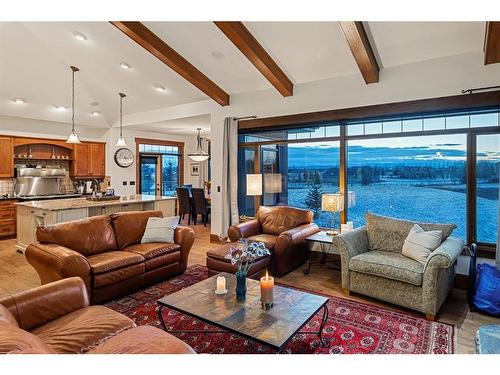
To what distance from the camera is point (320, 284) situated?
151 inches

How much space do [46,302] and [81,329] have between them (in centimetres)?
42

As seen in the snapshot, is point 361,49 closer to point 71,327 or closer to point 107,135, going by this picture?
point 71,327

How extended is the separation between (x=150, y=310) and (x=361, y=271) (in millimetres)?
2189

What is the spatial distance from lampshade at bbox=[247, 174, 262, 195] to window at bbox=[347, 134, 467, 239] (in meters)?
1.41

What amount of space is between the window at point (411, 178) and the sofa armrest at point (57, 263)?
3.62 meters

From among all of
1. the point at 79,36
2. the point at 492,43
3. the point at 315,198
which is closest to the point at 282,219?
the point at 315,198

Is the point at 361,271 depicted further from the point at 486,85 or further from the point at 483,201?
the point at 486,85

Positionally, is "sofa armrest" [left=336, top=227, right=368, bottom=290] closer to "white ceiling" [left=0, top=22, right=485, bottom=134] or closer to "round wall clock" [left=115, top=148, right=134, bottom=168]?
"white ceiling" [left=0, top=22, right=485, bottom=134]

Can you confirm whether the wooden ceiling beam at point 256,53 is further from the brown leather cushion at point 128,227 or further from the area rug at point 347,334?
the area rug at point 347,334

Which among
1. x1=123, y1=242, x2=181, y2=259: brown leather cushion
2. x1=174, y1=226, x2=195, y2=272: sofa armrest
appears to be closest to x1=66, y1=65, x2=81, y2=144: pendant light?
x1=123, y1=242, x2=181, y2=259: brown leather cushion

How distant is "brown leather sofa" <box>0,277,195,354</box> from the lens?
1.50 m

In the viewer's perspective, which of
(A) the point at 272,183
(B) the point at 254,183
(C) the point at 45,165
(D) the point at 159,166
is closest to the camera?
(B) the point at 254,183

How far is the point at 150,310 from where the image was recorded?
311 centimetres
